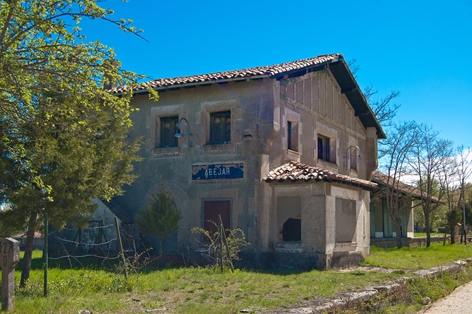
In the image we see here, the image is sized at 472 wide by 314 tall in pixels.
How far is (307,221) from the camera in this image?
15.3 metres

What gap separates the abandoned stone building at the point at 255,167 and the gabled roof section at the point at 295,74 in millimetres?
53

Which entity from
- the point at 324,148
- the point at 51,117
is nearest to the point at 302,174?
the point at 324,148

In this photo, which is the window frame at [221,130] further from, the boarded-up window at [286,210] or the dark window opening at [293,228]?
the dark window opening at [293,228]

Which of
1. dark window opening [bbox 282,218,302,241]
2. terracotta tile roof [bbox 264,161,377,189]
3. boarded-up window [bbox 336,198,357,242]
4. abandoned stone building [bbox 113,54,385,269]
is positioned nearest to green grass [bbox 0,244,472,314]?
abandoned stone building [bbox 113,54,385,269]

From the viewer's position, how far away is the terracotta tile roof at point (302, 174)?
1495 cm

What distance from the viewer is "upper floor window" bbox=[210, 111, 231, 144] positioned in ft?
54.1

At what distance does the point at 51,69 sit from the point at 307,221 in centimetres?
888

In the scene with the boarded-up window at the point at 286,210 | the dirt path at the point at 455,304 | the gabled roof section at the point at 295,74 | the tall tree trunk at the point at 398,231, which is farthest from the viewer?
the tall tree trunk at the point at 398,231

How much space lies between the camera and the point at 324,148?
65.4 ft

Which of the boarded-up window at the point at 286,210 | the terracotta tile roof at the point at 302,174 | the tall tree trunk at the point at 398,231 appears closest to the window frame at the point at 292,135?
the terracotta tile roof at the point at 302,174

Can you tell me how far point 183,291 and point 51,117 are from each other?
4255mm

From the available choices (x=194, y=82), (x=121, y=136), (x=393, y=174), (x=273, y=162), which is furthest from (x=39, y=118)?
(x=393, y=174)

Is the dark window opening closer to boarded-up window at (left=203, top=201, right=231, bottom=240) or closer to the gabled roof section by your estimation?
boarded-up window at (left=203, top=201, right=231, bottom=240)

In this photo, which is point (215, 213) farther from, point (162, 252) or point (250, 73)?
point (250, 73)
